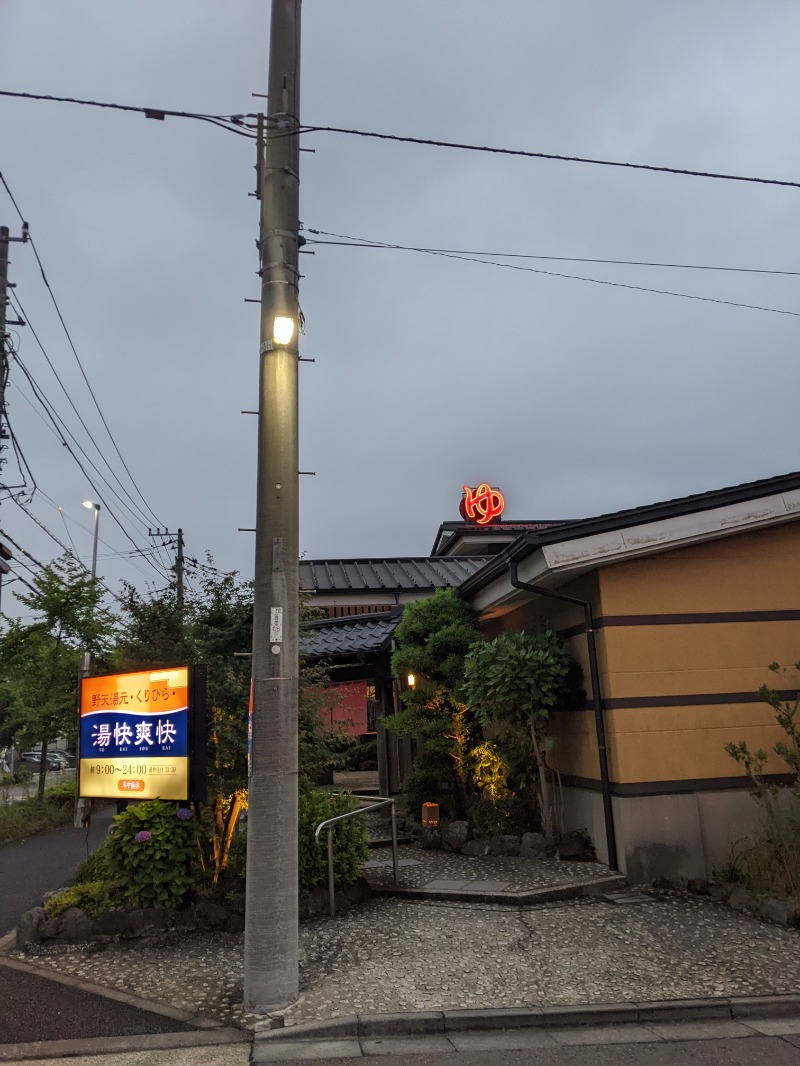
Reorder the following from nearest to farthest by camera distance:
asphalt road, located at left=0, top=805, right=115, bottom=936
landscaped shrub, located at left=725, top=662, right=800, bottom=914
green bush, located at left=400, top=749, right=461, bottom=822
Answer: landscaped shrub, located at left=725, top=662, right=800, bottom=914 → asphalt road, located at left=0, top=805, right=115, bottom=936 → green bush, located at left=400, top=749, right=461, bottom=822

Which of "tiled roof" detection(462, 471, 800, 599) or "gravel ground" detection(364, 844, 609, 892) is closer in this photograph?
"gravel ground" detection(364, 844, 609, 892)

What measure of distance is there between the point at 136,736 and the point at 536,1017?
418 cm

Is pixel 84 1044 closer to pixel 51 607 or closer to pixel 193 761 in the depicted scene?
pixel 193 761

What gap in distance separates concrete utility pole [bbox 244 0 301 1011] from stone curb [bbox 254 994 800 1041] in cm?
46

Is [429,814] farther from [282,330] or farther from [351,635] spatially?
[282,330]

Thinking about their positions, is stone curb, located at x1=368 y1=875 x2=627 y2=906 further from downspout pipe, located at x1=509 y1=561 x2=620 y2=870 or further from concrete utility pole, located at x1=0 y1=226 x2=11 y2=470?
concrete utility pole, located at x1=0 y1=226 x2=11 y2=470

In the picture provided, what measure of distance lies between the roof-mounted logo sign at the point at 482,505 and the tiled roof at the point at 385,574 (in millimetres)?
4726

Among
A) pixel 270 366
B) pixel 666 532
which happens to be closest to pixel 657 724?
pixel 666 532

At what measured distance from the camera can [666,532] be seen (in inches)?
321

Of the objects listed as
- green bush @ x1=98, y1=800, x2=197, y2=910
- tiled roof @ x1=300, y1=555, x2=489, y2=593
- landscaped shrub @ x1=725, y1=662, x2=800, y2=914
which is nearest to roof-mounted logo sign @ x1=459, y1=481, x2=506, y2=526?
tiled roof @ x1=300, y1=555, x2=489, y2=593

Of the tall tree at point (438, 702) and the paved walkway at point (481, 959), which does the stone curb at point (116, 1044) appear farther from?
the tall tree at point (438, 702)

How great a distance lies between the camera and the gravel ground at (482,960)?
16.2ft

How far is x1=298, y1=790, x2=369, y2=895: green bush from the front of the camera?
7.03 m

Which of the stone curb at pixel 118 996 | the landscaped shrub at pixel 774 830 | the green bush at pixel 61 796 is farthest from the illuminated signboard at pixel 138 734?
the green bush at pixel 61 796
